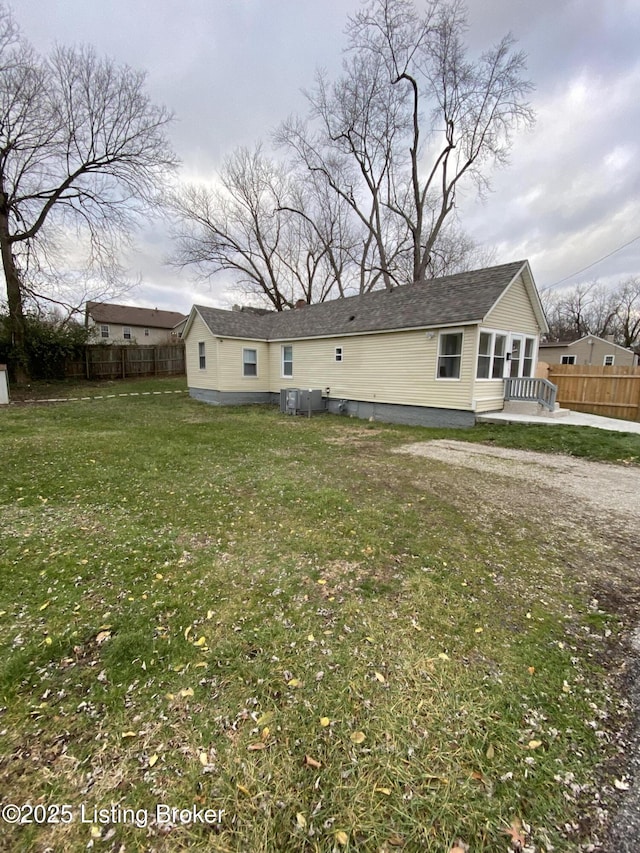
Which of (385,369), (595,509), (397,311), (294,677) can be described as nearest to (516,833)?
(294,677)

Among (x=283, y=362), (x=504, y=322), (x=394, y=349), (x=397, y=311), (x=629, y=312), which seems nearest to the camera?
(x=504, y=322)

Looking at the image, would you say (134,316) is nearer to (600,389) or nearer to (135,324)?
(135,324)

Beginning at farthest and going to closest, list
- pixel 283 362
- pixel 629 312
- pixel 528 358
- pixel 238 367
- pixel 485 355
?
1. pixel 629 312
2. pixel 283 362
3. pixel 238 367
4. pixel 528 358
5. pixel 485 355

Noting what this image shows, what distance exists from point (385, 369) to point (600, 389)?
27.4ft

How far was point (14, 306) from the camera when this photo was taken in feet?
54.1

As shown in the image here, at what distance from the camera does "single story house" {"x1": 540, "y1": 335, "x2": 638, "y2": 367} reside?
31.9m

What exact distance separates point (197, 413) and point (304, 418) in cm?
382

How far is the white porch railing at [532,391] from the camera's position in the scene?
1059cm

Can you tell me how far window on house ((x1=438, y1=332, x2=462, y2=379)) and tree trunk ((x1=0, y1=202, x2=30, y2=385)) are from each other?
18.9 meters

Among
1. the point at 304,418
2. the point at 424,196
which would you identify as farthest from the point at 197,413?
the point at 424,196

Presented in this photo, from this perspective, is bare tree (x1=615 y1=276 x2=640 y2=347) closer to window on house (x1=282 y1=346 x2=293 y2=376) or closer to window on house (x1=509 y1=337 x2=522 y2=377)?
window on house (x1=509 y1=337 x2=522 y2=377)

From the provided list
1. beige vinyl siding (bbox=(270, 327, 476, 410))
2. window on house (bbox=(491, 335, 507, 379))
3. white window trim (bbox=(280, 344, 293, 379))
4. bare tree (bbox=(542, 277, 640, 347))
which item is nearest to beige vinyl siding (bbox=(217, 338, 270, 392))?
white window trim (bbox=(280, 344, 293, 379))

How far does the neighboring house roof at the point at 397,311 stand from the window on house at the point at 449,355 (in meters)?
0.49

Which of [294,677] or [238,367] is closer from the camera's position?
[294,677]
